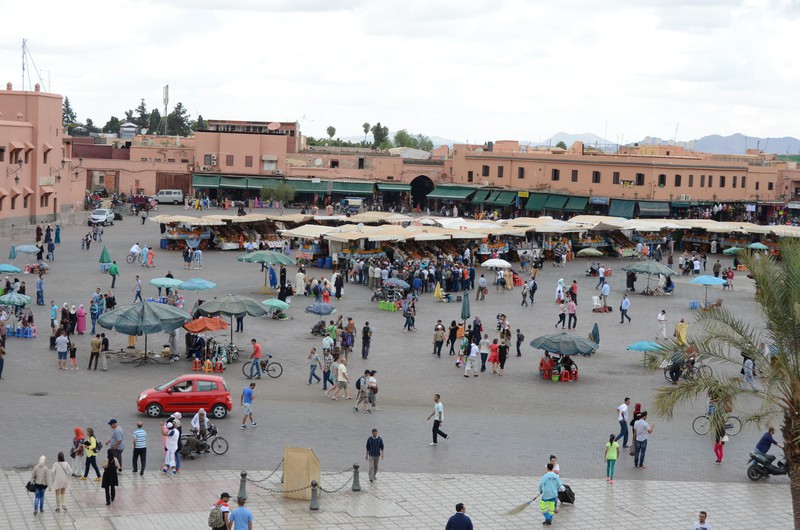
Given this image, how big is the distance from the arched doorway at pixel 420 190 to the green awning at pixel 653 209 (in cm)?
1941

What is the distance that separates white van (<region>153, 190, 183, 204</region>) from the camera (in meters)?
78.6

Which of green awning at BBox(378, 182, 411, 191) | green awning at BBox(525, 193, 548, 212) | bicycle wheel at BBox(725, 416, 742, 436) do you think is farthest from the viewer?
green awning at BBox(378, 182, 411, 191)

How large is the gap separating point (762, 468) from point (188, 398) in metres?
11.0

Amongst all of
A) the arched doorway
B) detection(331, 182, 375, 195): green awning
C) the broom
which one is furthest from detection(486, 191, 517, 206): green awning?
the broom

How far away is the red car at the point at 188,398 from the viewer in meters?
21.4

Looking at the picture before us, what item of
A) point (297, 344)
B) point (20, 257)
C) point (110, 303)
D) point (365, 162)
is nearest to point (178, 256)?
point (20, 257)

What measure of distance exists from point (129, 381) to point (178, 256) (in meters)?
24.0

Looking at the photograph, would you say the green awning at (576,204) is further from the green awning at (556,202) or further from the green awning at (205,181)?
the green awning at (205,181)

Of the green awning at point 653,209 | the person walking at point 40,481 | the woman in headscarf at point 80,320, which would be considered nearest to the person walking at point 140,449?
the person walking at point 40,481

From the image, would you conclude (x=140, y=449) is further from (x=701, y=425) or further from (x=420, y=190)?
(x=420, y=190)

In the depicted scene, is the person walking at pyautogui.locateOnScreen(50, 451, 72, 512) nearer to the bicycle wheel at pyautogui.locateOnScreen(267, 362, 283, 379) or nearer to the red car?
the red car

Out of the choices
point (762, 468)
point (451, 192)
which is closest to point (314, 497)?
point (762, 468)

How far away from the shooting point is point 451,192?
259 feet

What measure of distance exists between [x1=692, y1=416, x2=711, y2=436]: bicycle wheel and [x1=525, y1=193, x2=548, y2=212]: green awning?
5027 cm
